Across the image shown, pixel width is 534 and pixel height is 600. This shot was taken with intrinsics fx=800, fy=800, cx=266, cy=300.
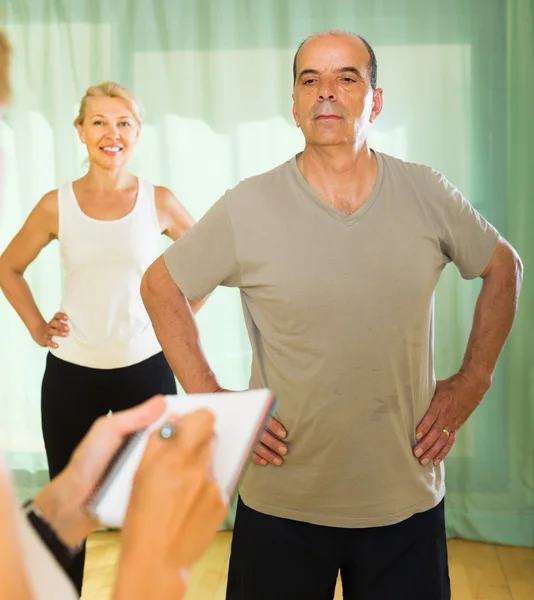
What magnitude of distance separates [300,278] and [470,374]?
1.61 ft

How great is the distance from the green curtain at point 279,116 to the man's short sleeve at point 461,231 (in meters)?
1.49

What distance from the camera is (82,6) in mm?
3227

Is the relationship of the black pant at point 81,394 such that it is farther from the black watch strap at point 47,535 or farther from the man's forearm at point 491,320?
the black watch strap at point 47,535

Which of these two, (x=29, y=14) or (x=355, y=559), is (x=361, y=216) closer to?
(x=355, y=559)

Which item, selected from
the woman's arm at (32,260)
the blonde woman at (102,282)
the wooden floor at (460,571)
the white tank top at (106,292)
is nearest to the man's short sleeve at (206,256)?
the blonde woman at (102,282)

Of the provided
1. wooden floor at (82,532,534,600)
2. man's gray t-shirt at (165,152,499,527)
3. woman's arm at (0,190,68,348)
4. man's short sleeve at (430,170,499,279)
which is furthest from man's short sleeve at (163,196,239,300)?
wooden floor at (82,532,534,600)

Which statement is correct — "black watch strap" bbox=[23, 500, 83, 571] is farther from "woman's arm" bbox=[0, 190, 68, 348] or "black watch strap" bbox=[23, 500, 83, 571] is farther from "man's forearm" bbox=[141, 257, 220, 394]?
"woman's arm" bbox=[0, 190, 68, 348]

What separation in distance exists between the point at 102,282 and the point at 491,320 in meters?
1.21

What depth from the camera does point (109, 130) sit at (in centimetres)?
254

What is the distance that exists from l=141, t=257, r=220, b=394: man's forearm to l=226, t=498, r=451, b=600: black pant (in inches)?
12.6

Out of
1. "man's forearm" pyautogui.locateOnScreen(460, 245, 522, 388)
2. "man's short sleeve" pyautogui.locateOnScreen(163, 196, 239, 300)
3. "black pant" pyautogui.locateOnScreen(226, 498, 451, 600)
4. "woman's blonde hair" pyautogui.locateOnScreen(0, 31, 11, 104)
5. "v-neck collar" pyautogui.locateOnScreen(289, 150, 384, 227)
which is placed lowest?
"black pant" pyautogui.locateOnScreen(226, 498, 451, 600)

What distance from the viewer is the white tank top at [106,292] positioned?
243 centimetres

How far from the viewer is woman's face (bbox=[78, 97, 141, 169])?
254cm

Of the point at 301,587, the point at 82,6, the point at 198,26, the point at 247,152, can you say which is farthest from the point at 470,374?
the point at 82,6
